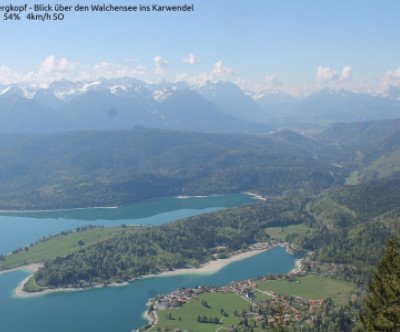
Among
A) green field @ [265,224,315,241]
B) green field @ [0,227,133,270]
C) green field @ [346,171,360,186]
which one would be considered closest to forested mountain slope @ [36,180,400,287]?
green field @ [265,224,315,241]

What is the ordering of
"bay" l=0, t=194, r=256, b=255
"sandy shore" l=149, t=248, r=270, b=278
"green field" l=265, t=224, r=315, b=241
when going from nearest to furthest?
"sandy shore" l=149, t=248, r=270, b=278 < "green field" l=265, t=224, r=315, b=241 < "bay" l=0, t=194, r=256, b=255

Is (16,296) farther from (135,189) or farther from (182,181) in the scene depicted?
(182,181)

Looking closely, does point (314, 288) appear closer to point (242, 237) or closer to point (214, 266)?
point (214, 266)

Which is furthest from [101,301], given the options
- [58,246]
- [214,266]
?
[58,246]

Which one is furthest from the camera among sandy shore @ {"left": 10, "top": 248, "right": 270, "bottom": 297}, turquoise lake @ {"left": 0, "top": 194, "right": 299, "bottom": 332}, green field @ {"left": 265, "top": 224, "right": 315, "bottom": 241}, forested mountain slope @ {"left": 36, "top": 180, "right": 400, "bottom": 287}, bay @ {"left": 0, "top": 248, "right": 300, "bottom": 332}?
green field @ {"left": 265, "top": 224, "right": 315, "bottom": 241}

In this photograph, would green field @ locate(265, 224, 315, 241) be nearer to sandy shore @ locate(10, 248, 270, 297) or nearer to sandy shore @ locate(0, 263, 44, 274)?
sandy shore @ locate(10, 248, 270, 297)

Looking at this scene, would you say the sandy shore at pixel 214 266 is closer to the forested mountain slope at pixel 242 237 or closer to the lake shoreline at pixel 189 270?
the lake shoreline at pixel 189 270
